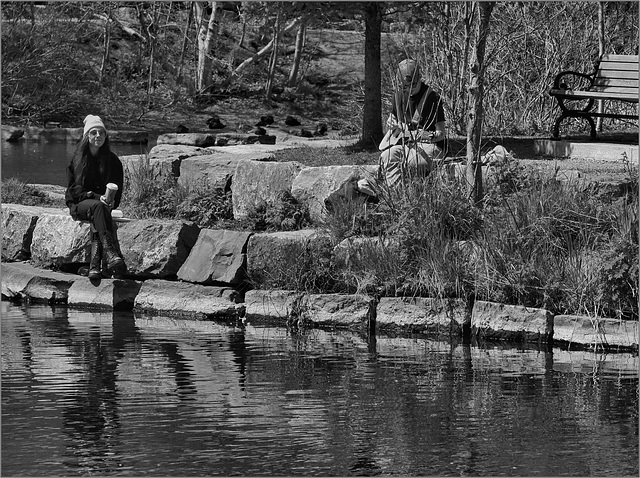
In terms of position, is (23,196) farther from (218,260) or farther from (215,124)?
(215,124)

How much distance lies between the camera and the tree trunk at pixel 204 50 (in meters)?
28.4

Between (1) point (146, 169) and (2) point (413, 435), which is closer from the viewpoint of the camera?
(2) point (413, 435)

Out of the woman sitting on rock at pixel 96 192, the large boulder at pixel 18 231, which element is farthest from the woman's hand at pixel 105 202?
the large boulder at pixel 18 231

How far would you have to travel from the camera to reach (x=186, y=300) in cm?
1152

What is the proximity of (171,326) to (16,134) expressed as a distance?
14401 millimetres

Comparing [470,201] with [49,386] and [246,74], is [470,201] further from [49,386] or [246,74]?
[246,74]

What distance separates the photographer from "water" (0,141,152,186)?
17266 mm

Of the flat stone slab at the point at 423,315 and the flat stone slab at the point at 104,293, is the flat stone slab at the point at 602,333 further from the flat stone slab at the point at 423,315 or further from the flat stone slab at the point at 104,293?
the flat stone slab at the point at 104,293

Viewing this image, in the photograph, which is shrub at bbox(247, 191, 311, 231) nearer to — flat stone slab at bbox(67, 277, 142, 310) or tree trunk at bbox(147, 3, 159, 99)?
flat stone slab at bbox(67, 277, 142, 310)

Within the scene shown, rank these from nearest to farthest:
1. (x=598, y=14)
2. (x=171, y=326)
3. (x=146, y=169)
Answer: (x=171, y=326)
(x=146, y=169)
(x=598, y=14)

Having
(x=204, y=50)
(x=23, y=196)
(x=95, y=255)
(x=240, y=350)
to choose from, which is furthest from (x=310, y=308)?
(x=204, y=50)

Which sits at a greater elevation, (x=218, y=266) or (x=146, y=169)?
(x=146, y=169)

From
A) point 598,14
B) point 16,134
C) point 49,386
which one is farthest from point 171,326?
point 16,134

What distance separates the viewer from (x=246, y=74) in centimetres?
3072
